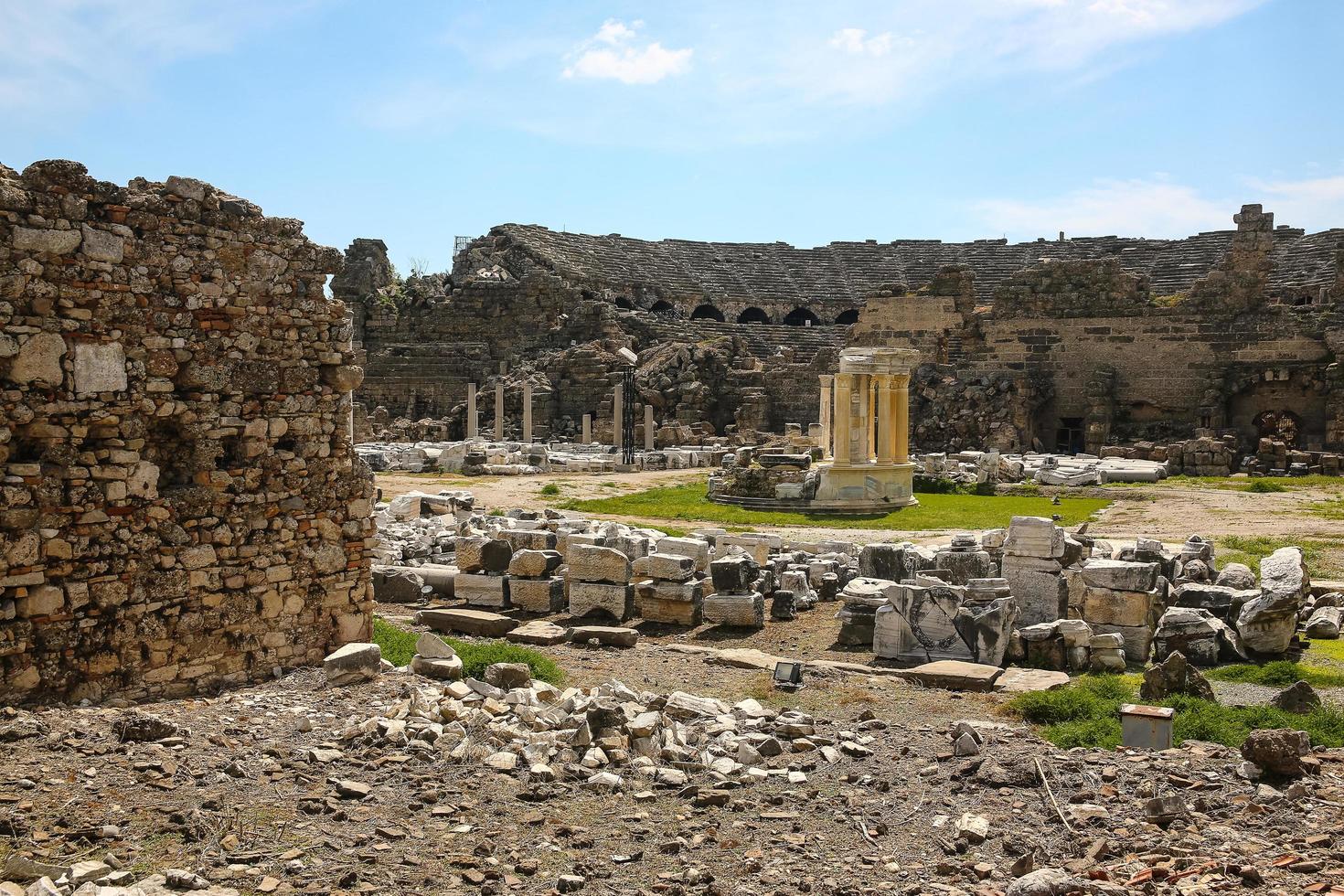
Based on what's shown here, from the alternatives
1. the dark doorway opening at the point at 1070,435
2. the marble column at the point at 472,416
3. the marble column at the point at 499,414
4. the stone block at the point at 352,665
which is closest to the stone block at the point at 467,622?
the stone block at the point at 352,665

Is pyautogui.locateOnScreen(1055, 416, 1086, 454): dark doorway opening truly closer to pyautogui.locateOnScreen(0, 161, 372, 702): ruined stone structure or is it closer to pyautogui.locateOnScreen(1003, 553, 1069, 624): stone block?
pyautogui.locateOnScreen(1003, 553, 1069, 624): stone block

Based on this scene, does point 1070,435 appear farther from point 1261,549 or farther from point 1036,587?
point 1036,587

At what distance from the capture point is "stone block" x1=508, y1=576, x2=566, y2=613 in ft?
39.3

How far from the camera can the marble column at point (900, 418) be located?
23891 millimetres

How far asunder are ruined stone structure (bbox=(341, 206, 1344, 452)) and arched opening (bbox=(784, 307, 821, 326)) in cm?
34

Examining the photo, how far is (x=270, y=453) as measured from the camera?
26.7 feet

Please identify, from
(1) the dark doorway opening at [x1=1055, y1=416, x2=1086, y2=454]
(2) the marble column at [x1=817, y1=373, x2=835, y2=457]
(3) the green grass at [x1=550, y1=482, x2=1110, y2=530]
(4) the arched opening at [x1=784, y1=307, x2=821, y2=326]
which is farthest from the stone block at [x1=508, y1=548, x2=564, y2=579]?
(4) the arched opening at [x1=784, y1=307, x2=821, y2=326]

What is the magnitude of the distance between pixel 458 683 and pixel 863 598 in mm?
4531

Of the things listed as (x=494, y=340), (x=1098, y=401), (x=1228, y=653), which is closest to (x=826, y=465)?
(x=1228, y=653)

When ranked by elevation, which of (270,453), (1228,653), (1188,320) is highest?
(1188,320)

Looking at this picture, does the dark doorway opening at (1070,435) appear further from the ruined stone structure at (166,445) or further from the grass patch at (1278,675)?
the ruined stone structure at (166,445)

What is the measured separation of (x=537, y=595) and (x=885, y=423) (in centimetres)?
1316

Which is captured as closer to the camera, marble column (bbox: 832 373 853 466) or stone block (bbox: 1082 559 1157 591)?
stone block (bbox: 1082 559 1157 591)

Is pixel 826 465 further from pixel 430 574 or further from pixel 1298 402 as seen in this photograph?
pixel 1298 402
